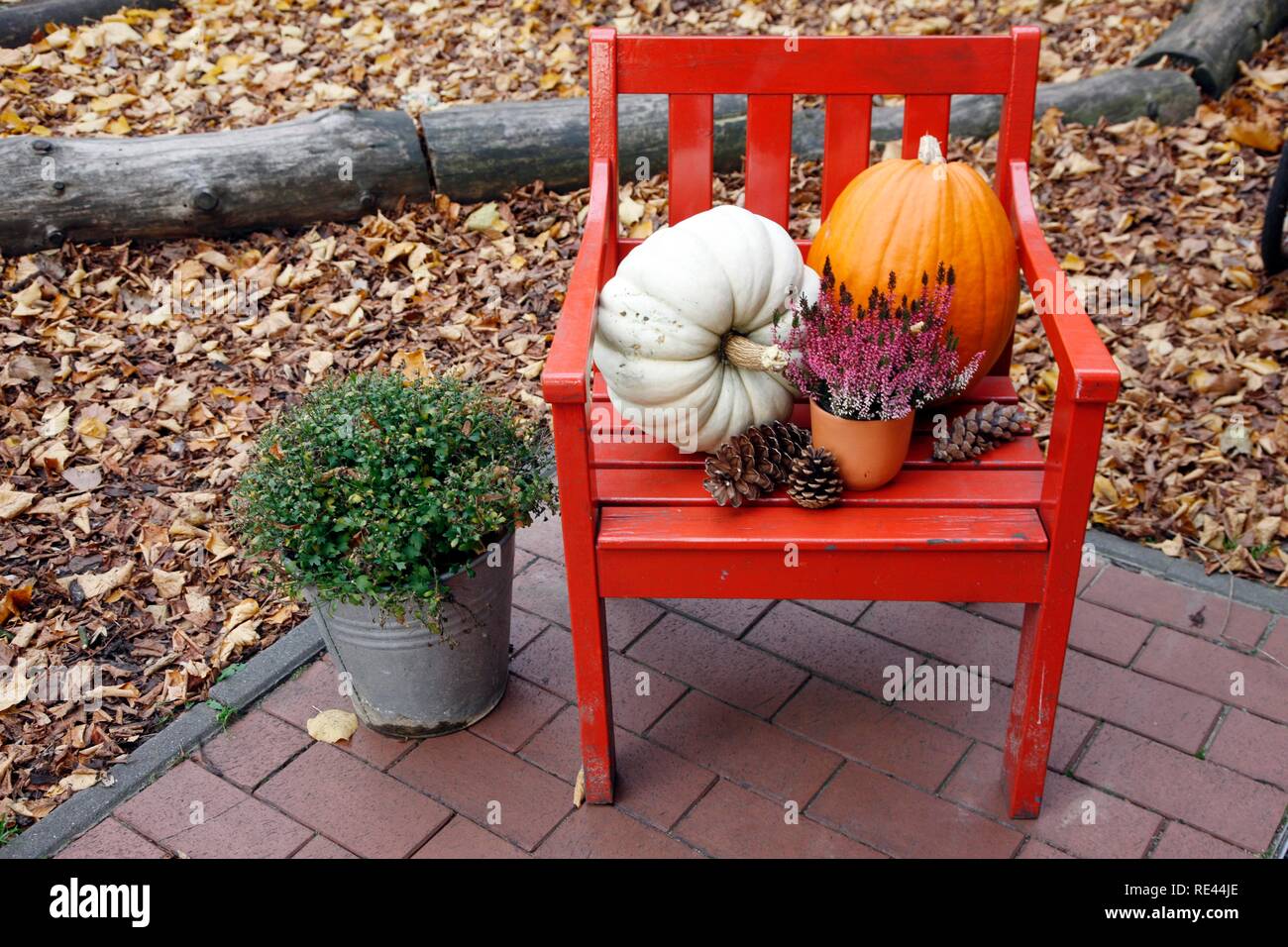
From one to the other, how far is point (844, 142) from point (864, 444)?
0.87 m

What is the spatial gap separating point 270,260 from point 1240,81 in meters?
4.00

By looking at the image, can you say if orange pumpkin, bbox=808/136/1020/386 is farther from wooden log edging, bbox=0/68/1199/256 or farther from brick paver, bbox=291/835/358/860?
wooden log edging, bbox=0/68/1199/256

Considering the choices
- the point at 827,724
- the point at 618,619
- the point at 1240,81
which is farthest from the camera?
the point at 1240,81

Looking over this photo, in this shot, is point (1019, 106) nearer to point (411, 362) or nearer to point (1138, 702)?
point (1138, 702)

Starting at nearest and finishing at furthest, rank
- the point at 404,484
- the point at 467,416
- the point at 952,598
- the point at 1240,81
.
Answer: the point at 952,598
the point at 404,484
the point at 467,416
the point at 1240,81

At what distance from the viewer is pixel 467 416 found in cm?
248

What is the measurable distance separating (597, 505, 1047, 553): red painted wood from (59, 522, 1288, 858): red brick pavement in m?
0.67

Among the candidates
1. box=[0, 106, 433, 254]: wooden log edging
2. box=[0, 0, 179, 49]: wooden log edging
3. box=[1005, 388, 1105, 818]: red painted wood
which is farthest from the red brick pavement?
box=[0, 0, 179, 49]: wooden log edging

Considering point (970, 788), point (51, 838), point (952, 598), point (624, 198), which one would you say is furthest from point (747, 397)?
point (624, 198)

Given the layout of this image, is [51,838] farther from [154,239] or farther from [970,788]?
[154,239]

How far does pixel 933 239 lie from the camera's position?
231 cm

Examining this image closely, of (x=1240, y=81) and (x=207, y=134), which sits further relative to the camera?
(x=1240, y=81)
